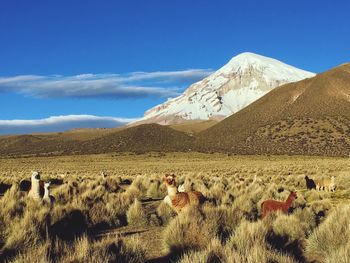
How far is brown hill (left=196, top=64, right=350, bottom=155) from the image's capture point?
9838 cm

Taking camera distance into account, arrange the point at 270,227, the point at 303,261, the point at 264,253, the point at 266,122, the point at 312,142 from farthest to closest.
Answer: the point at 266,122, the point at 312,142, the point at 270,227, the point at 303,261, the point at 264,253

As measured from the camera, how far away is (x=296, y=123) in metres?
111

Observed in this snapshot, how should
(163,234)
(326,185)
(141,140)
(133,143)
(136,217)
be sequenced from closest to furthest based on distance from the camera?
(163,234) < (136,217) < (326,185) < (133,143) < (141,140)

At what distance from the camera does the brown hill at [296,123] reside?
98.4m

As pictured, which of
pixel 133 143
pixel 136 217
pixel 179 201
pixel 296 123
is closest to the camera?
pixel 179 201

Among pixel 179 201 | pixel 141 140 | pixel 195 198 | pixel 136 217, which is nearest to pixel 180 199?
pixel 179 201

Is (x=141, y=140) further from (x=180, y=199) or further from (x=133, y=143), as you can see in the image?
(x=180, y=199)

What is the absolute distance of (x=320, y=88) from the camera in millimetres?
126562

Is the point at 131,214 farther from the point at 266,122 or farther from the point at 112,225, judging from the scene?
the point at 266,122

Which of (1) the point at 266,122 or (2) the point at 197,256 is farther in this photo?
(1) the point at 266,122

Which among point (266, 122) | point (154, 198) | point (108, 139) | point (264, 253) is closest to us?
point (264, 253)

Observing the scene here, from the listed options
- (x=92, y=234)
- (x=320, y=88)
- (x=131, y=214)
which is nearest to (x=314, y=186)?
(x=131, y=214)

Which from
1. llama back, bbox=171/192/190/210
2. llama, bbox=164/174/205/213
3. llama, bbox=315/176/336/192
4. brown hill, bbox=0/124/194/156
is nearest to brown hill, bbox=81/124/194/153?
brown hill, bbox=0/124/194/156

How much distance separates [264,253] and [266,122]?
368 feet
